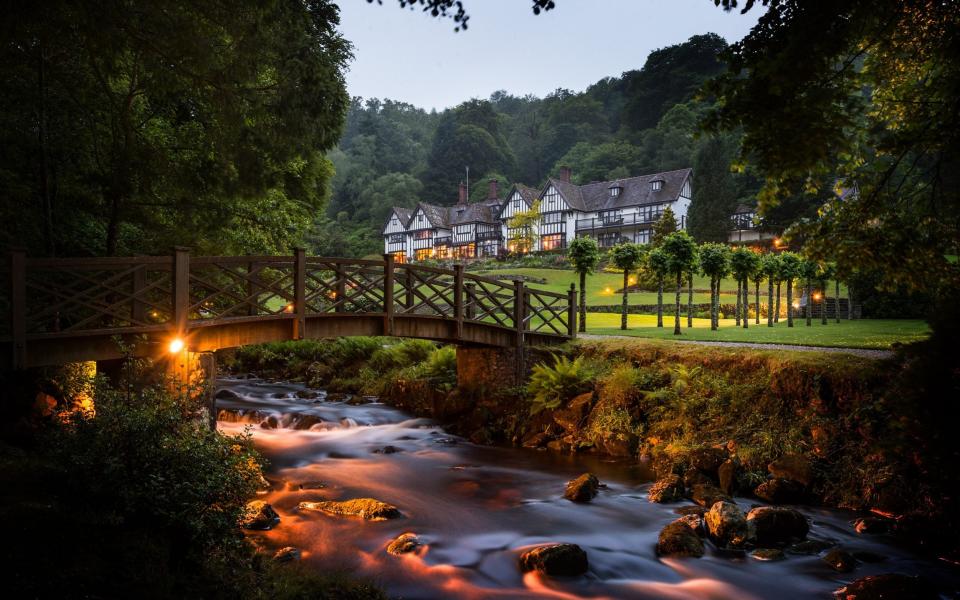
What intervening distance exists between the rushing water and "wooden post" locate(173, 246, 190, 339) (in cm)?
369

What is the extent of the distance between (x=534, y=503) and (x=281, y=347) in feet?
63.8

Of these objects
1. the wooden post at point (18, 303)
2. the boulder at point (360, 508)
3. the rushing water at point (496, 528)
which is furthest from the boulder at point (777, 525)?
the wooden post at point (18, 303)

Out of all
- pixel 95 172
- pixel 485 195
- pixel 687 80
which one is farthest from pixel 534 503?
pixel 687 80

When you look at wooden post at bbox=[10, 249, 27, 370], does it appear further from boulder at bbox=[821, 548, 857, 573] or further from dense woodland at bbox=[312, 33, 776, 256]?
dense woodland at bbox=[312, 33, 776, 256]

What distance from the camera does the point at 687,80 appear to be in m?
91.1

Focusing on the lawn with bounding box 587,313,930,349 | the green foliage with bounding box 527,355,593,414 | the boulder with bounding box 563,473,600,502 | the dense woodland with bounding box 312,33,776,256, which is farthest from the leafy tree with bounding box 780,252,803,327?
the dense woodland with bounding box 312,33,776,256

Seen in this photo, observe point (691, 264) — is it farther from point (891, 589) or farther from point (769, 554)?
point (891, 589)

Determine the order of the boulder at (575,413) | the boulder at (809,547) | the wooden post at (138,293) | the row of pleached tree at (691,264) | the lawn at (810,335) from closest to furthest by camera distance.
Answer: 1. the boulder at (809,547)
2. the wooden post at (138,293)
3. the boulder at (575,413)
4. the lawn at (810,335)
5. the row of pleached tree at (691,264)

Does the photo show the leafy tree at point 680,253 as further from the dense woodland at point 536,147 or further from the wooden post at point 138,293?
the dense woodland at point 536,147

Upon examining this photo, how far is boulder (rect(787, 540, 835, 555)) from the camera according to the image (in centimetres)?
849

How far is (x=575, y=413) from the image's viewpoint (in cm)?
1517

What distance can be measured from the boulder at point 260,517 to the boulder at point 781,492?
8550 millimetres

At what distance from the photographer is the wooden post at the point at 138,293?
10.3m

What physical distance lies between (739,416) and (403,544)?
8007 millimetres
